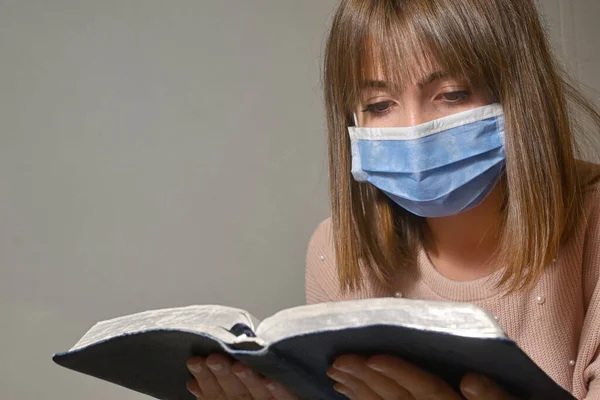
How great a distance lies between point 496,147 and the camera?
76 cm

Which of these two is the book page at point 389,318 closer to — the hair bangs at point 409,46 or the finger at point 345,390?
the finger at point 345,390

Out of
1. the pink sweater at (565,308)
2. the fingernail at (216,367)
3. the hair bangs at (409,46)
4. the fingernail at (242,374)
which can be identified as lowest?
the pink sweater at (565,308)

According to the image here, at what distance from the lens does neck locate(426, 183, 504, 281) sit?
2.76 ft

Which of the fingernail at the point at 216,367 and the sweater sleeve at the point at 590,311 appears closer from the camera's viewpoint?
the fingernail at the point at 216,367

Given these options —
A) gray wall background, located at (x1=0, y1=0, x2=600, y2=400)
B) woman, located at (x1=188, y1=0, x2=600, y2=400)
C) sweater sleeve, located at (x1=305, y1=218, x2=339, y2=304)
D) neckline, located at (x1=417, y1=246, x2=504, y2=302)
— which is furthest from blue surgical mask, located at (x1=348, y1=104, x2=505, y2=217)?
gray wall background, located at (x1=0, y1=0, x2=600, y2=400)

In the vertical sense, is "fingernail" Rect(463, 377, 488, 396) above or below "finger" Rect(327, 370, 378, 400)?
above

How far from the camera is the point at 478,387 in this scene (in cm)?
49

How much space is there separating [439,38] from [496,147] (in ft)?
0.47

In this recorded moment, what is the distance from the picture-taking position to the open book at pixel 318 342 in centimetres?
44

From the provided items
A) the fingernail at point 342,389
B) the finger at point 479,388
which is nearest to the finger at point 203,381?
the fingernail at point 342,389

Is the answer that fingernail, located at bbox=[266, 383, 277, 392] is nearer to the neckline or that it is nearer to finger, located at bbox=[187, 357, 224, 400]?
finger, located at bbox=[187, 357, 224, 400]

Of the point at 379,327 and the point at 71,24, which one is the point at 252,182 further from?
the point at 379,327

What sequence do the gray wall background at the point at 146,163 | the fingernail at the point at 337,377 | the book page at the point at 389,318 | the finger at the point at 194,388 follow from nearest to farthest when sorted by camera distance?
1. the book page at the point at 389,318
2. the fingernail at the point at 337,377
3. the finger at the point at 194,388
4. the gray wall background at the point at 146,163

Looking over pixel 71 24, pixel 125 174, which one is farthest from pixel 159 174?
pixel 71 24
